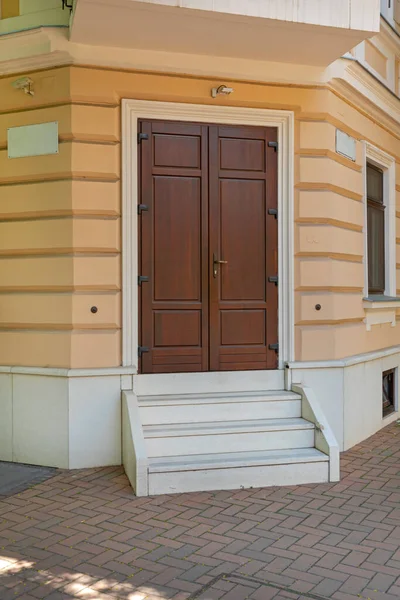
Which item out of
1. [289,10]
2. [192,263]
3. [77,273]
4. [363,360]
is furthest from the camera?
[363,360]

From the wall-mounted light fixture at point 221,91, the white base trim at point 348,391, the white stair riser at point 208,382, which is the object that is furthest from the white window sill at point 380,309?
the wall-mounted light fixture at point 221,91

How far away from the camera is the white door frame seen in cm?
621

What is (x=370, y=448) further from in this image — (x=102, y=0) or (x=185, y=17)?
(x=102, y=0)

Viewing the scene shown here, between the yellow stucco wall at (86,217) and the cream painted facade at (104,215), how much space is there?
12 millimetres

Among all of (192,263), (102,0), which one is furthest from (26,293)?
(102,0)

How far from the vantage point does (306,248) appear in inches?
261

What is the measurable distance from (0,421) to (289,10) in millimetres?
4787

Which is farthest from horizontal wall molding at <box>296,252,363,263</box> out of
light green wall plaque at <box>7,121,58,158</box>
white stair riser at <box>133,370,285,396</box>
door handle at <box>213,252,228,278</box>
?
light green wall plaque at <box>7,121,58,158</box>

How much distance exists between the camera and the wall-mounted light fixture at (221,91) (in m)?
6.30

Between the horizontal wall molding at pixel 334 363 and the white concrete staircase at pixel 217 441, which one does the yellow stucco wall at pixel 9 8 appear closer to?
the white concrete staircase at pixel 217 441

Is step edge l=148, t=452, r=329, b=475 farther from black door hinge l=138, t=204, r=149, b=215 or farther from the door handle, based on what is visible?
black door hinge l=138, t=204, r=149, b=215

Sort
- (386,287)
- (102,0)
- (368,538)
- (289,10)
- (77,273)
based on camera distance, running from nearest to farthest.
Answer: (368,538) → (102,0) → (289,10) → (77,273) → (386,287)

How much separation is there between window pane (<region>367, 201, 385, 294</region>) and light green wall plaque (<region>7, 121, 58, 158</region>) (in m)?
4.19

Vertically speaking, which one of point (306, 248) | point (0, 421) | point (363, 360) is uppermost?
point (306, 248)
